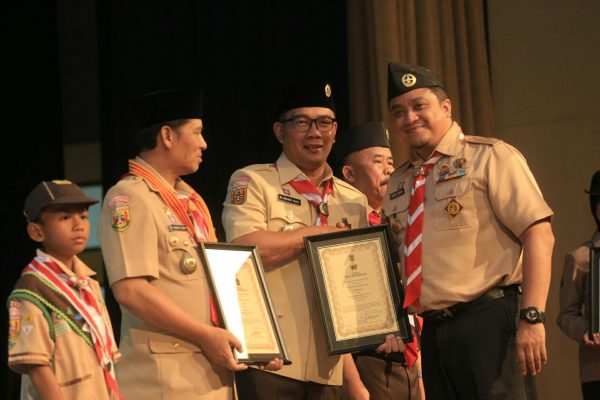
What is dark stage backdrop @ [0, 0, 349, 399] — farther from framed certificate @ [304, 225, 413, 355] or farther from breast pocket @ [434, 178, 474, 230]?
breast pocket @ [434, 178, 474, 230]

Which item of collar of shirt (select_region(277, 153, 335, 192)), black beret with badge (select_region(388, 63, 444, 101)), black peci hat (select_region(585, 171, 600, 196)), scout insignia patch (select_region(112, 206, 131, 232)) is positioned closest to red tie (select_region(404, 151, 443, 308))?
black beret with badge (select_region(388, 63, 444, 101))

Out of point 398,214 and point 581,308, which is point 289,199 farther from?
point 581,308

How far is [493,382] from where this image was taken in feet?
11.5

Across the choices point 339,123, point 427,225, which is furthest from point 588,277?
point 339,123

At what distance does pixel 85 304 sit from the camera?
3461 millimetres

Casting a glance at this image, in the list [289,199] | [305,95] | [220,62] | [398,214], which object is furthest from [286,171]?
[220,62]

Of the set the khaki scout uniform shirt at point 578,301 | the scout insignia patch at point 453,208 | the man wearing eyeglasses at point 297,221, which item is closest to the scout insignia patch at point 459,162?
the scout insignia patch at point 453,208

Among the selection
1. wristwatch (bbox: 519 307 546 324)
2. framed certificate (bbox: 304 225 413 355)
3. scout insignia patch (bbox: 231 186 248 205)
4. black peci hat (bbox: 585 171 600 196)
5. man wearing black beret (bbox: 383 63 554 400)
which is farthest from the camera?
black peci hat (bbox: 585 171 600 196)

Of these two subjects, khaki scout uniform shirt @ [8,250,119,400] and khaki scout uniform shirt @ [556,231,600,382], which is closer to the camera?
khaki scout uniform shirt @ [8,250,119,400]

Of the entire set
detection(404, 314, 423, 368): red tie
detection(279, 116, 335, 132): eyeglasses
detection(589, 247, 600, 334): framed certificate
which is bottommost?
detection(404, 314, 423, 368): red tie

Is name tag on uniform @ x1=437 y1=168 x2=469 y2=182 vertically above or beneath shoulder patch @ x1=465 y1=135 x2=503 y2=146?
beneath

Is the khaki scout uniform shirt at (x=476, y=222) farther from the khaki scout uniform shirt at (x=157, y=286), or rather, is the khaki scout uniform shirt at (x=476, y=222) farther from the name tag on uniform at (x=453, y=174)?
the khaki scout uniform shirt at (x=157, y=286)

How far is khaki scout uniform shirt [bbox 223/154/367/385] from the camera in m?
3.89

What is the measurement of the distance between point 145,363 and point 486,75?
342 cm
